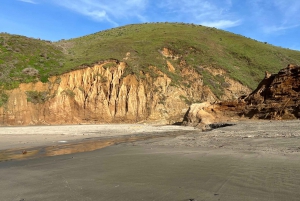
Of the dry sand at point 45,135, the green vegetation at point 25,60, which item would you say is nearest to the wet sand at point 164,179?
the dry sand at point 45,135

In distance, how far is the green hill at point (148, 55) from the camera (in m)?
40.2

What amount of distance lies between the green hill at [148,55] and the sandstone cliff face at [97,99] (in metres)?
1.67

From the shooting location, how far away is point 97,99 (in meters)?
39.5

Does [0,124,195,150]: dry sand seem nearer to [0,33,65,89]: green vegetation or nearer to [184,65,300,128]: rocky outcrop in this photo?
A: [184,65,300,128]: rocky outcrop

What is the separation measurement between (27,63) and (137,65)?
17.8m

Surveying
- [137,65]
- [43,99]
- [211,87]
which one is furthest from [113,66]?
[211,87]

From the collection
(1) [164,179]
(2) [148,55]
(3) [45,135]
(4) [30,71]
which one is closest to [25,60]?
(4) [30,71]

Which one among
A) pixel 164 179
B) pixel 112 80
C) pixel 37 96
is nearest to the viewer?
pixel 164 179

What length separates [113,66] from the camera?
43.1 m

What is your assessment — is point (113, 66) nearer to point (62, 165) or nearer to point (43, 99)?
point (43, 99)

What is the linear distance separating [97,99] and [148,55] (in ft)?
47.4

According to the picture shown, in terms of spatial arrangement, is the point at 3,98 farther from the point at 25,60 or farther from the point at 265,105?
the point at 265,105

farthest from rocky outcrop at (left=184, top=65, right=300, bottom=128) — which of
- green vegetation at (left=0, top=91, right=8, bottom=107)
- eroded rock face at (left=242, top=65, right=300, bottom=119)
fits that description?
green vegetation at (left=0, top=91, right=8, bottom=107)

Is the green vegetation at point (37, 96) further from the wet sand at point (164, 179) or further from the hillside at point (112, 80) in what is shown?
the wet sand at point (164, 179)
